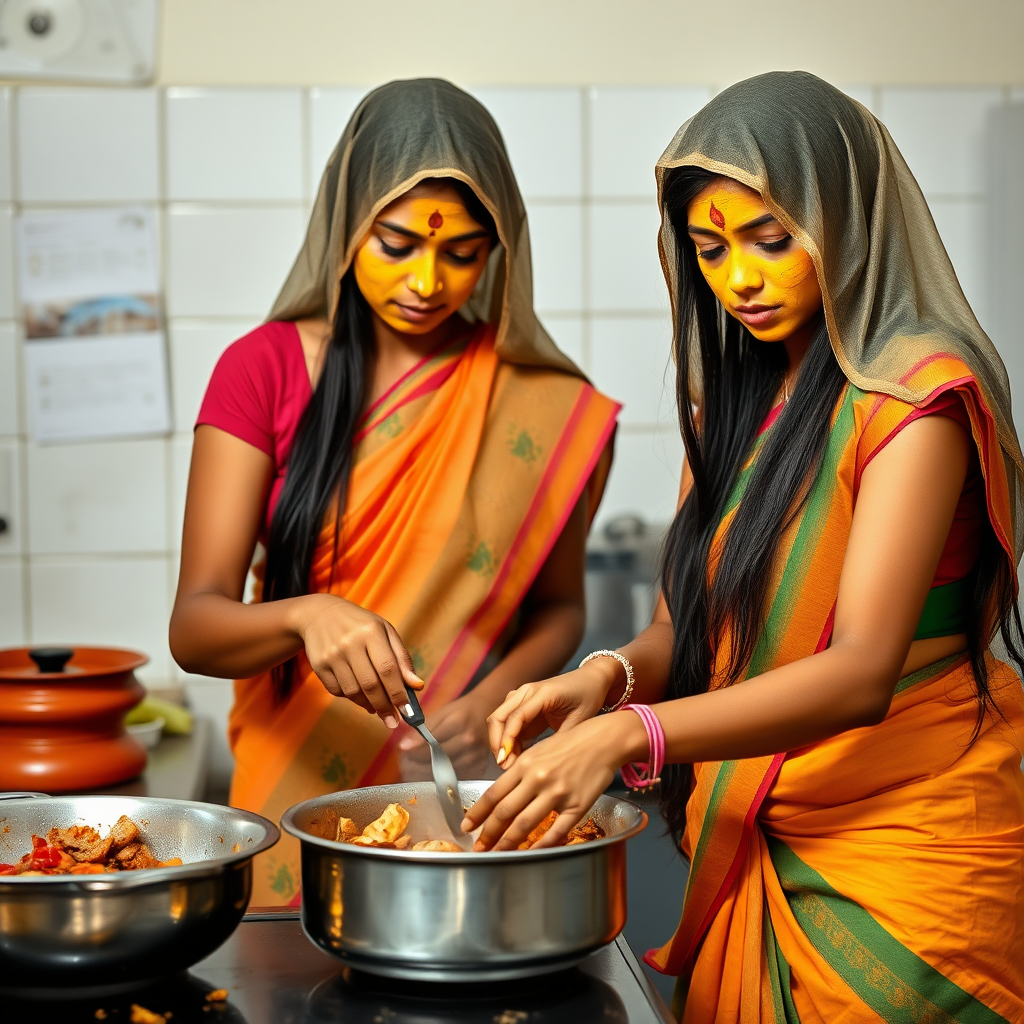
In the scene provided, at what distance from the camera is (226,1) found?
95.3 inches

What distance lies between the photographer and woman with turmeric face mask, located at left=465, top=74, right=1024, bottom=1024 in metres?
1.12

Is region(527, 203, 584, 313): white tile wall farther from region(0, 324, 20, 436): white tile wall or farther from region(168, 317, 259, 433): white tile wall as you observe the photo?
region(0, 324, 20, 436): white tile wall

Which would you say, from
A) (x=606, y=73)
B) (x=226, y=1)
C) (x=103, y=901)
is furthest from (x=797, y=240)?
(x=226, y=1)

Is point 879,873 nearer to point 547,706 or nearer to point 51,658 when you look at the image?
point 547,706

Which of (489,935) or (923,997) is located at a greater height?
(489,935)

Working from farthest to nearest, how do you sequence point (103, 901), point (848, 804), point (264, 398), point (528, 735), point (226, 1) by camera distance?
point (226, 1) < point (264, 398) < point (848, 804) < point (528, 735) < point (103, 901)

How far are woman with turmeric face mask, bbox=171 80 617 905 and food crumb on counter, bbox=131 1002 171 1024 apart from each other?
0.53m

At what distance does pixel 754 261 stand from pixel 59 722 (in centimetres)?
121

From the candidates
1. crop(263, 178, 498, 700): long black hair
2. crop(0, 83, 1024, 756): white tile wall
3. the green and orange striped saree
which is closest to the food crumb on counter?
the green and orange striped saree

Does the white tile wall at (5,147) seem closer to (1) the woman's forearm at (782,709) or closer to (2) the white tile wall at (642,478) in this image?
(2) the white tile wall at (642,478)

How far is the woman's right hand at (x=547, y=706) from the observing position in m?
1.06

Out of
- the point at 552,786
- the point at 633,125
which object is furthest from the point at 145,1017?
the point at 633,125

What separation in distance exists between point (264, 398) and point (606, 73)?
50.4 inches

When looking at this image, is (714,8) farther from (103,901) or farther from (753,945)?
(103,901)
